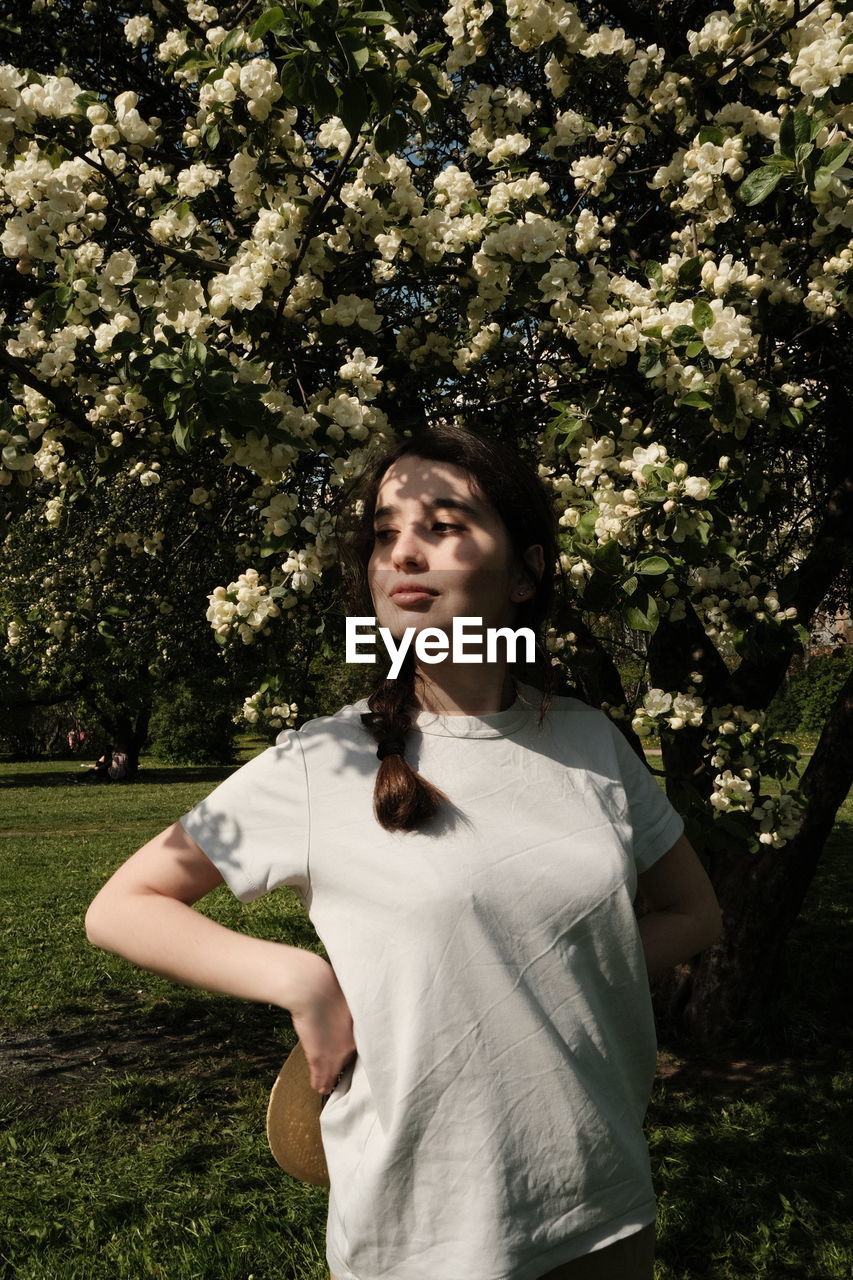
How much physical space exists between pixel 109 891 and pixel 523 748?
665mm

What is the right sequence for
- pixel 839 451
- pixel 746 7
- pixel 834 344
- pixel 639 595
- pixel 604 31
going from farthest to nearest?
1. pixel 839 451
2. pixel 834 344
3. pixel 604 31
4. pixel 746 7
5. pixel 639 595

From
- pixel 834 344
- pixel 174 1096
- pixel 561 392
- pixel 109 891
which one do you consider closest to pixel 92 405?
pixel 561 392

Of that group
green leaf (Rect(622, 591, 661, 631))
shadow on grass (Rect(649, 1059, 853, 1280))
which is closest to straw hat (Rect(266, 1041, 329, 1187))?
green leaf (Rect(622, 591, 661, 631))

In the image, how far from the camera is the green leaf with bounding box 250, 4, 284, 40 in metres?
1.88

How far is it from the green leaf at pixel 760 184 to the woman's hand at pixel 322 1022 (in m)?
1.90

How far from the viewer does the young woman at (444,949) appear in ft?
4.56

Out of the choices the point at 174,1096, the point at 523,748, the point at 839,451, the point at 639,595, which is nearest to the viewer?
the point at 523,748

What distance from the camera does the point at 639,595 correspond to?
228 cm

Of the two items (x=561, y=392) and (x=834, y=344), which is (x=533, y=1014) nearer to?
(x=561, y=392)

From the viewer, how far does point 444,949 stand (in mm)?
1407

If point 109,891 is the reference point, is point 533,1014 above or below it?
below

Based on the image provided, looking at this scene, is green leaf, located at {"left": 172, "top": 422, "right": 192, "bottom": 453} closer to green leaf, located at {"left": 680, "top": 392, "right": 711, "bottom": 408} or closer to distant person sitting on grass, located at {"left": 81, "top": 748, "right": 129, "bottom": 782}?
green leaf, located at {"left": 680, "top": 392, "right": 711, "bottom": 408}

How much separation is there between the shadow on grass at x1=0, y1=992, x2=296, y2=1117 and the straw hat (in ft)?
11.7

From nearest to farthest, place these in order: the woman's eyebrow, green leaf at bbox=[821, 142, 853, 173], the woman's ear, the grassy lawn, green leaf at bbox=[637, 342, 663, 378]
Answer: the woman's eyebrow → the woman's ear → green leaf at bbox=[821, 142, 853, 173] → green leaf at bbox=[637, 342, 663, 378] → the grassy lawn
